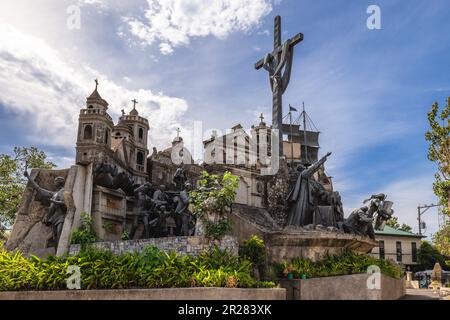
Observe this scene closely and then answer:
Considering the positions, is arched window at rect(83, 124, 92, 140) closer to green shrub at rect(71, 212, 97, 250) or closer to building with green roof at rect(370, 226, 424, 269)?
green shrub at rect(71, 212, 97, 250)

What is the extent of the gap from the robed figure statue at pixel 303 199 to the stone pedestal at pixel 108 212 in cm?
761

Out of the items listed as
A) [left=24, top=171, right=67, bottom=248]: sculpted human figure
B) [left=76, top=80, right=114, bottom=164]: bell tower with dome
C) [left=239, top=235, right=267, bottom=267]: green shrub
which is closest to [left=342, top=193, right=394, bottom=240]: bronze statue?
[left=239, top=235, right=267, bottom=267]: green shrub

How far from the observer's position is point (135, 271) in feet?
45.1

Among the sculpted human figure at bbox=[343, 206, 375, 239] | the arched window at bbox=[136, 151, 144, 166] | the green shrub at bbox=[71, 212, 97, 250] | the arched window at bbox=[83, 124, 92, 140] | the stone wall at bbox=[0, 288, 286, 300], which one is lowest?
the stone wall at bbox=[0, 288, 286, 300]

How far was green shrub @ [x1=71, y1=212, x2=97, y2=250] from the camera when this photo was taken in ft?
54.6

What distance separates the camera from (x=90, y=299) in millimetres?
13094

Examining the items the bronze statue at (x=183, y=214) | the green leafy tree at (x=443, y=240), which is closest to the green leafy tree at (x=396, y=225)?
the green leafy tree at (x=443, y=240)

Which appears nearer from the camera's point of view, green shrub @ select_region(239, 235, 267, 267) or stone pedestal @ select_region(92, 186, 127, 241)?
green shrub @ select_region(239, 235, 267, 267)

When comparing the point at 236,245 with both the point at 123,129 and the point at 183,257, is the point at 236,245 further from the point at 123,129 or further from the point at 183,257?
the point at 123,129

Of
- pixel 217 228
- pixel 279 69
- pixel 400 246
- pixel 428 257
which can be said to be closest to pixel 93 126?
pixel 279 69

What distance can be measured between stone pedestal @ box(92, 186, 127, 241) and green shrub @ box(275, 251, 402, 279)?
7302 millimetres

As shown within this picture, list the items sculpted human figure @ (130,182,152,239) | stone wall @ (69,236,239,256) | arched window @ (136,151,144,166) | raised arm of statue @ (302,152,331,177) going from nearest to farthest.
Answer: stone wall @ (69,236,239,256)
sculpted human figure @ (130,182,152,239)
raised arm of statue @ (302,152,331,177)
arched window @ (136,151,144,166)

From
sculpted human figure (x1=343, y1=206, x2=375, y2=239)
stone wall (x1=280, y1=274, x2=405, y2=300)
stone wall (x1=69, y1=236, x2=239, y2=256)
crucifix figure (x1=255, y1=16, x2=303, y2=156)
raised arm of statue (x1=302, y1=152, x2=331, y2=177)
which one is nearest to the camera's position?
stone wall (x1=69, y1=236, x2=239, y2=256)
